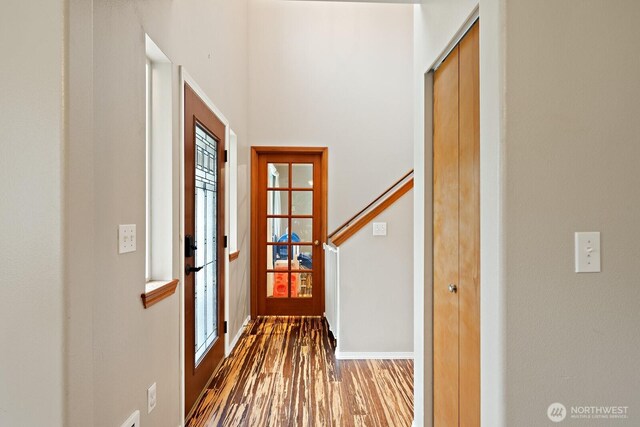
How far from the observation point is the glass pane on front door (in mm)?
2598

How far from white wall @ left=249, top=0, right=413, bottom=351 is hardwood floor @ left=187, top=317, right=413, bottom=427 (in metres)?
1.77

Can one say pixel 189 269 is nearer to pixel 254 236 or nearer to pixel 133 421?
pixel 133 421

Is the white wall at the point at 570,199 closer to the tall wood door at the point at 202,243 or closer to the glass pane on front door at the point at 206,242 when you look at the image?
the tall wood door at the point at 202,243

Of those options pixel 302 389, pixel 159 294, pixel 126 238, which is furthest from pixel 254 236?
pixel 126 238

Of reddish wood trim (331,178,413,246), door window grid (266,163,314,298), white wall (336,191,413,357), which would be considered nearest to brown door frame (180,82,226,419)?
white wall (336,191,413,357)

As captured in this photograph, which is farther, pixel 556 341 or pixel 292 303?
pixel 292 303

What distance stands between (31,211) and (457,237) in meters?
1.40

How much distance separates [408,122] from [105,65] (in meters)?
3.83

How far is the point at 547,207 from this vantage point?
1084mm

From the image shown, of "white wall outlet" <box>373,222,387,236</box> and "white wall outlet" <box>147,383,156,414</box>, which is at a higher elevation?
"white wall outlet" <box>373,222,387,236</box>

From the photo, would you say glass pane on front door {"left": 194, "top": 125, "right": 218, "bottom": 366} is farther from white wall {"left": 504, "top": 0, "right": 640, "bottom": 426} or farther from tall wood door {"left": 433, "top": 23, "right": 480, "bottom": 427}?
white wall {"left": 504, "top": 0, "right": 640, "bottom": 426}

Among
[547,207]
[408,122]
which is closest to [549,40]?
[547,207]

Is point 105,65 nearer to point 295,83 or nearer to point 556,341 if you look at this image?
point 556,341

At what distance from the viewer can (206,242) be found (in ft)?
9.16
